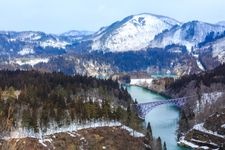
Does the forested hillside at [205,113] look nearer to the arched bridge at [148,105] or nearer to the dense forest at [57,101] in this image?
the arched bridge at [148,105]

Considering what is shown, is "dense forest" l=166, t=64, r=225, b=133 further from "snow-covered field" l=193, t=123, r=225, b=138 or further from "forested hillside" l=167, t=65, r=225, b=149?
"snow-covered field" l=193, t=123, r=225, b=138

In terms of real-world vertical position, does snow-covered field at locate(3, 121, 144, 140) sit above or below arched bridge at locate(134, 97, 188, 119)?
above

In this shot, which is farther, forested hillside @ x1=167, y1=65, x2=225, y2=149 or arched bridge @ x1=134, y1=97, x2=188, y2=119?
arched bridge @ x1=134, y1=97, x2=188, y2=119

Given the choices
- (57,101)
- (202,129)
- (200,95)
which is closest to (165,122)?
(202,129)

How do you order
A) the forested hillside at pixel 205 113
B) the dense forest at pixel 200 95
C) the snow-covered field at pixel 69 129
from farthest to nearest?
the dense forest at pixel 200 95
the forested hillside at pixel 205 113
the snow-covered field at pixel 69 129

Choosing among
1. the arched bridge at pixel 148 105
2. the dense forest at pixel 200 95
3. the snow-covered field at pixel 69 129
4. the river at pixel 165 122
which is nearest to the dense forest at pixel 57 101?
the snow-covered field at pixel 69 129

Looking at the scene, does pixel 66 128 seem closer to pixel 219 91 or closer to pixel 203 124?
pixel 203 124

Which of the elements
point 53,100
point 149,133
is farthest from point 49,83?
point 149,133

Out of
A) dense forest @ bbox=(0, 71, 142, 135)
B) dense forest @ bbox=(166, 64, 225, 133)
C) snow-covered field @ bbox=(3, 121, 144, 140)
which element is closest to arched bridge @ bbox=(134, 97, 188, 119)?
dense forest @ bbox=(166, 64, 225, 133)
